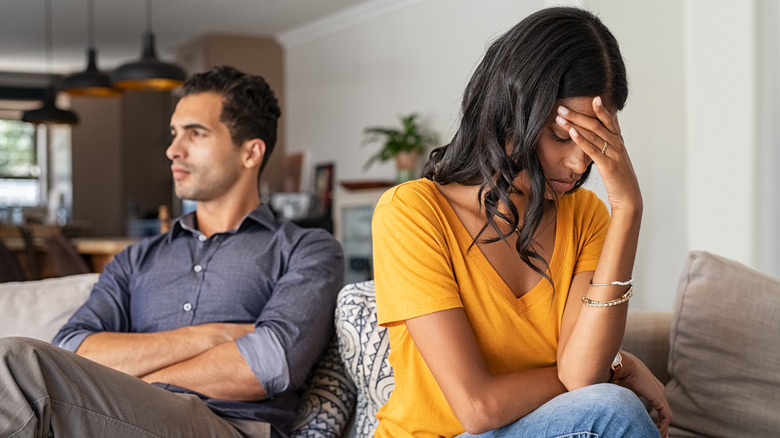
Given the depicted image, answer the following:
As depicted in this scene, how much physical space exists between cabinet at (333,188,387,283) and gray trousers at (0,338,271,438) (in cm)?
429

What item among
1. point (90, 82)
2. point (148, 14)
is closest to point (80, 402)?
point (90, 82)

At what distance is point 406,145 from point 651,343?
12.6 ft

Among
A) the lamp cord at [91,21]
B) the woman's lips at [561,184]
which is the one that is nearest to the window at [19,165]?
the lamp cord at [91,21]

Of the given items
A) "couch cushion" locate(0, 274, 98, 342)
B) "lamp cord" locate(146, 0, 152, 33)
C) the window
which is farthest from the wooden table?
the window

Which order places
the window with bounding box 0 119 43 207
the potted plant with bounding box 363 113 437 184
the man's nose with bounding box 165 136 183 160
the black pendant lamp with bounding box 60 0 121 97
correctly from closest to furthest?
the man's nose with bounding box 165 136 183 160, the black pendant lamp with bounding box 60 0 121 97, the potted plant with bounding box 363 113 437 184, the window with bounding box 0 119 43 207

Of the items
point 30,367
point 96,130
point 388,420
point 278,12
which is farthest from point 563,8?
point 96,130

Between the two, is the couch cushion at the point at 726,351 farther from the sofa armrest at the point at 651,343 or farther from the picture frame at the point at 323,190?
the picture frame at the point at 323,190

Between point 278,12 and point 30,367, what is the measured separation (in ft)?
19.5

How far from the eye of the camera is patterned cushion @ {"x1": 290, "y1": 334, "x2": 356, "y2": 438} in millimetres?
1916

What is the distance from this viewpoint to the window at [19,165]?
1038 cm

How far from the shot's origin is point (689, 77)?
2.88 metres

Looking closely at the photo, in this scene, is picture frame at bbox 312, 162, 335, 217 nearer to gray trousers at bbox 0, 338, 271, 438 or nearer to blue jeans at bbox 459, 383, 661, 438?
gray trousers at bbox 0, 338, 271, 438

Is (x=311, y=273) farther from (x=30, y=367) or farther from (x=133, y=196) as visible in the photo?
(x=133, y=196)

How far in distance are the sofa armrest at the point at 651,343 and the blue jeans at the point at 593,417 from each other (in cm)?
83
